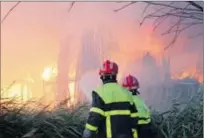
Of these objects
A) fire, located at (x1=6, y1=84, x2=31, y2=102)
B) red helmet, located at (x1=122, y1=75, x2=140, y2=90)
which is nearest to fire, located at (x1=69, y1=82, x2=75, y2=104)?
fire, located at (x1=6, y1=84, x2=31, y2=102)

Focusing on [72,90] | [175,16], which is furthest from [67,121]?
[175,16]

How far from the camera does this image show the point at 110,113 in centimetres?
658

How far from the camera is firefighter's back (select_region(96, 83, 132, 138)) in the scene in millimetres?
6582

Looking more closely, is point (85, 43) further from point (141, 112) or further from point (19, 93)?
point (141, 112)

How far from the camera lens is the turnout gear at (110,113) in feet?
21.3

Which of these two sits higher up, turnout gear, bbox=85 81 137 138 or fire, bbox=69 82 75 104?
fire, bbox=69 82 75 104

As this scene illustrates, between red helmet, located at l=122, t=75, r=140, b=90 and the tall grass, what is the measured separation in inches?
26.3

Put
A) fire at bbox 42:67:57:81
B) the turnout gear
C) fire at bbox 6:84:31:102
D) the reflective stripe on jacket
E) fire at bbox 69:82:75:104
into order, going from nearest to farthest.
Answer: the turnout gear, the reflective stripe on jacket, fire at bbox 6:84:31:102, fire at bbox 42:67:57:81, fire at bbox 69:82:75:104

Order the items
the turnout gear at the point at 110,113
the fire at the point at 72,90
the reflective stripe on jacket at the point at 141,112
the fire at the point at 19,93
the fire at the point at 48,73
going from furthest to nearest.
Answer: the fire at the point at 72,90
the fire at the point at 48,73
the fire at the point at 19,93
the reflective stripe on jacket at the point at 141,112
the turnout gear at the point at 110,113

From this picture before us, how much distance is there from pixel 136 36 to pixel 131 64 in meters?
0.38

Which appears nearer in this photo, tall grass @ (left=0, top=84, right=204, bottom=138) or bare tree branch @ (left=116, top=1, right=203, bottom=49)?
tall grass @ (left=0, top=84, right=204, bottom=138)

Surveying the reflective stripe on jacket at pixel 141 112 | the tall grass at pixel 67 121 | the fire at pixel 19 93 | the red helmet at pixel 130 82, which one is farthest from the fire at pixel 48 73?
the reflective stripe on jacket at pixel 141 112

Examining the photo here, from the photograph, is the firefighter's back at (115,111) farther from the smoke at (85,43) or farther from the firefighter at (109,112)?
the smoke at (85,43)

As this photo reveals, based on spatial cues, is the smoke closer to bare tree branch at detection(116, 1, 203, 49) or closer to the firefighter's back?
bare tree branch at detection(116, 1, 203, 49)
